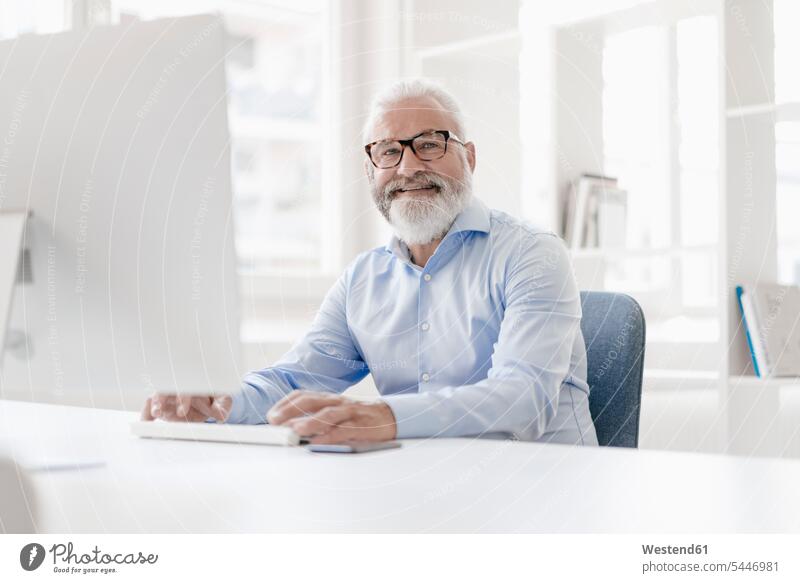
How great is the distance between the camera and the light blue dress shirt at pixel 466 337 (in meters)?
1.30

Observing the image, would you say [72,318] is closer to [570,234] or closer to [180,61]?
[180,61]

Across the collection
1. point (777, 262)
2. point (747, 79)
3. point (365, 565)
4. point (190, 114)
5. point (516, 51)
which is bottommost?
point (365, 565)

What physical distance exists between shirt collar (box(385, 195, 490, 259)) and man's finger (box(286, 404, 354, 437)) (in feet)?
2.01

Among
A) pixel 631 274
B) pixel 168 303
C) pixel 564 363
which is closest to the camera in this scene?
pixel 168 303

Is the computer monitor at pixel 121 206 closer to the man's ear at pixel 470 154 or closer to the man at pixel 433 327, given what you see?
the man at pixel 433 327

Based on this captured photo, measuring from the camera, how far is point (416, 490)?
777 mm

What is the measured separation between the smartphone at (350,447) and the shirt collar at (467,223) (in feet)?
2.19

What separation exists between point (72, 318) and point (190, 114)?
27 cm

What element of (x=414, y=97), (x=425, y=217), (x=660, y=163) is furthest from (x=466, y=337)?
(x=660, y=163)

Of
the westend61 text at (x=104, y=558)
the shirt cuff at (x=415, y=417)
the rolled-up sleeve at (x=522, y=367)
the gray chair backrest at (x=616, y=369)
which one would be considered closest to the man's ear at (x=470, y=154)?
the rolled-up sleeve at (x=522, y=367)

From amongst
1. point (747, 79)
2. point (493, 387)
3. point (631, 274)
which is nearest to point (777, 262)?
point (747, 79)

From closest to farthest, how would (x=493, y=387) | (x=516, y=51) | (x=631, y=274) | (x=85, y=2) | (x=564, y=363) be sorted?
1. (x=493, y=387)
2. (x=564, y=363)
3. (x=85, y=2)
4. (x=516, y=51)
5. (x=631, y=274)

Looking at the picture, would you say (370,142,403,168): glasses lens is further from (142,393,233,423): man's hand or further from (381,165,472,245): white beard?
(142,393,233,423): man's hand

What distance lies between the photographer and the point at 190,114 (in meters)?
0.81
